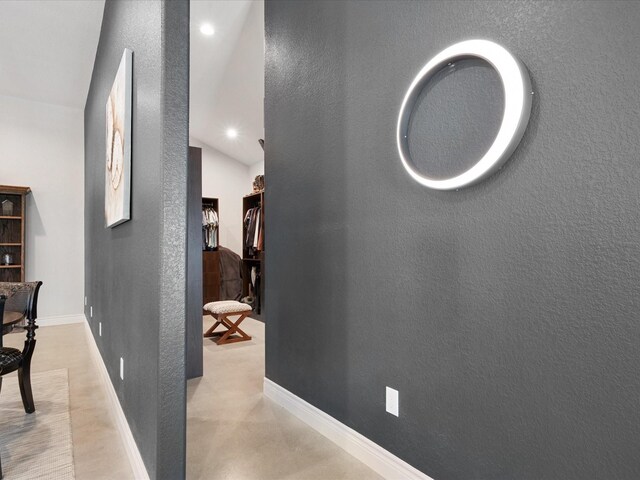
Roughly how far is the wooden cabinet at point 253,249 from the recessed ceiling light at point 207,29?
2267 millimetres

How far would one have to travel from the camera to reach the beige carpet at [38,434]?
1.74 metres

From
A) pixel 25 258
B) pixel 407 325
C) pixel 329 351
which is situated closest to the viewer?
pixel 407 325

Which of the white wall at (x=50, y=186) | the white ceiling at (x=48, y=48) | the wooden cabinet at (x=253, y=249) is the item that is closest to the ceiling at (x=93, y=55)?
the white ceiling at (x=48, y=48)

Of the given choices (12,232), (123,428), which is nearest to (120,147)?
(123,428)

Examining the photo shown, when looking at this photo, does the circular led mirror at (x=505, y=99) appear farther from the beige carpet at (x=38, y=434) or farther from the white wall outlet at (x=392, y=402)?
the beige carpet at (x=38, y=434)

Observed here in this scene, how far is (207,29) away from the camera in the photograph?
3.45 metres

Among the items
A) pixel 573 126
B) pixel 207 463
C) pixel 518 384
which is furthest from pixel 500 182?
pixel 207 463

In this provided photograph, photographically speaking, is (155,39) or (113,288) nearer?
(155,39)

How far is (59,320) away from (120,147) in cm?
416

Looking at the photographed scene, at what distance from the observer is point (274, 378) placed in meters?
2.58

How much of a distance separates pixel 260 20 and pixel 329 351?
2910 millimetres

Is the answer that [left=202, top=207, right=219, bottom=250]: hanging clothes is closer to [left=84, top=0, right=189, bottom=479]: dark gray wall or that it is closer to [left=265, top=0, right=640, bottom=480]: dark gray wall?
[left=265, top=0, right=640, bottom=480]: dark gray wall

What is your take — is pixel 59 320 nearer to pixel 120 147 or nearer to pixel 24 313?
pixel 24 313

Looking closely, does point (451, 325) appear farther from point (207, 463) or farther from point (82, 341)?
point (82, 341)
